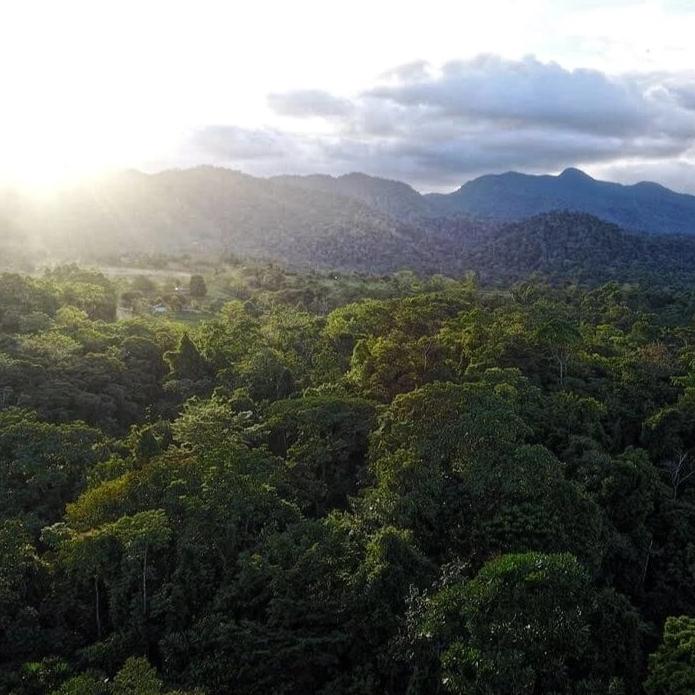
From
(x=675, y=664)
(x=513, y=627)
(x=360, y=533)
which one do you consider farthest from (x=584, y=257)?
(x=513, y=627)

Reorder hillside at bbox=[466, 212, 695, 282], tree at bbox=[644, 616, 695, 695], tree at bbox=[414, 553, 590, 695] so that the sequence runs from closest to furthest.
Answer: tree at bbox=[414, 553, 590, 695], tree at bbox=[644, 616, 695, 695], hillside at bbox=[466, 212, 695, 282]

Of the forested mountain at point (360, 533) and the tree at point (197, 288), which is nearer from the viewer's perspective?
the forested mountain at point (360, 533)

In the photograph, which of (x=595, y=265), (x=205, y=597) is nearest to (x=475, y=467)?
(x=205, y=597)

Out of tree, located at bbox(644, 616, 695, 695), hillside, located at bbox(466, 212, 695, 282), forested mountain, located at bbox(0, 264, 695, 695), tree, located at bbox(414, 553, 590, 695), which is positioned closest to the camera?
tree, located at bbox(414, 553, 590, 695)

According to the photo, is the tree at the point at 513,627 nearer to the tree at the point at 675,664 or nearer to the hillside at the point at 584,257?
the tree at the point at 675,664

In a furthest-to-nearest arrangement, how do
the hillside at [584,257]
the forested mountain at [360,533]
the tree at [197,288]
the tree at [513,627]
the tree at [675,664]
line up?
the hillside at [584,257] → the tree at [197,288] → the forested mountain at [360,533] → the tree at [675,664] → the tree at [513,627]

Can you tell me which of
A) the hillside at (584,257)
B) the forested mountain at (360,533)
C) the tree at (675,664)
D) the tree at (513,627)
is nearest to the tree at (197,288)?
the forested mountain at (360,533)

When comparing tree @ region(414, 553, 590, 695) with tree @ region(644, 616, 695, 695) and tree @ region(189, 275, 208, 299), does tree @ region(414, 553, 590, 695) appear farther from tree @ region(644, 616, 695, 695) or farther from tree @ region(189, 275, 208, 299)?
tree @ region(189, 275, 208, 299)

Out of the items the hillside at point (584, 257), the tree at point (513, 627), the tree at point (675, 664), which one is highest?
the tree at point (513, 627)

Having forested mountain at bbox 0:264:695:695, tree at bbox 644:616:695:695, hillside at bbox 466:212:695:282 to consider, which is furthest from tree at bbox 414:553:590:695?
hillside at bbox 466:212:695:282
